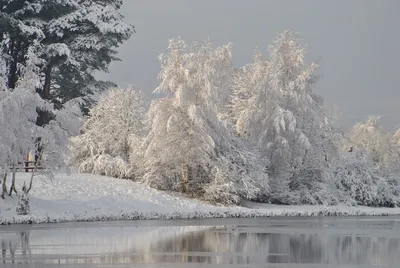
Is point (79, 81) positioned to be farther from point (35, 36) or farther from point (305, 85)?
point (305, 85)

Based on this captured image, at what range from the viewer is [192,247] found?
22312 millimetres

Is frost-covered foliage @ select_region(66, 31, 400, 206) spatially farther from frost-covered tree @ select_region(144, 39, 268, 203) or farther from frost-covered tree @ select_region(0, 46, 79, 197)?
frost-covered tree @ select_region(0, 46, 79, 197)

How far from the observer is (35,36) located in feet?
148

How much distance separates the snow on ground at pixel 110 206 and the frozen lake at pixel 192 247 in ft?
17.1

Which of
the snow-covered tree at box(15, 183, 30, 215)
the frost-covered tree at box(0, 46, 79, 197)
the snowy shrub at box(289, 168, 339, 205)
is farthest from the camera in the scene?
the snowy shrub at box(289, 168, 339, 205)

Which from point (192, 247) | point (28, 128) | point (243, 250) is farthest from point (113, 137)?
point (243, 250)

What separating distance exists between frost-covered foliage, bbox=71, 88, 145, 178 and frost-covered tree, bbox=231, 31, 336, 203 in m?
8.83

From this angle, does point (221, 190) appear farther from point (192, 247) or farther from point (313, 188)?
point (192, 247)

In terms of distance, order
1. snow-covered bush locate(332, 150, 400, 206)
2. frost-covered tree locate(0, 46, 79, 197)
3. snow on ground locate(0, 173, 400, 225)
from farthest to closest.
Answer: snow-covered bush locate(332, 150, 400, 206)
snow on ground locate(0, 173, 400, 225)
frost-covered tree locate(0, 46, 79, 197)

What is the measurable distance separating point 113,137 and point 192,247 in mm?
34614

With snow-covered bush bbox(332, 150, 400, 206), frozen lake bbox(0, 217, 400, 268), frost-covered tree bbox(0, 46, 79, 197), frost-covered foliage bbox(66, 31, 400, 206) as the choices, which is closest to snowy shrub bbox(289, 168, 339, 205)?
frost-covered foliage bbox(66, 31, 400, 206)

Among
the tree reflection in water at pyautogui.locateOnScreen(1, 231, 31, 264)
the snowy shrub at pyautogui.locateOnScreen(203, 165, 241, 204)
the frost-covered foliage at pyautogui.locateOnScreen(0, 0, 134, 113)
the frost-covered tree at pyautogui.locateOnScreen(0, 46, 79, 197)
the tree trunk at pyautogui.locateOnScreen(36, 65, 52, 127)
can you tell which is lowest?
the tree reflection in water at pyautogui.locateOnScreen(1, 231, 31, 264)

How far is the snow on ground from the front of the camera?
3733 cm

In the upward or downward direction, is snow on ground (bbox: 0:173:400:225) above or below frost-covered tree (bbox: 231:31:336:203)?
below
